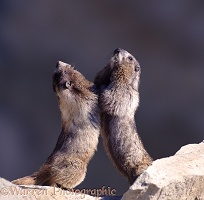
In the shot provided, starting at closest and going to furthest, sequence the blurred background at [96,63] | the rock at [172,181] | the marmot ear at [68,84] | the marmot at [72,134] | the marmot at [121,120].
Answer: the rock at [172,181]
the marmot at [72,134]
the marmot ear at [68,84]
the marmot at [121,120]
the blurred background at [96,63]

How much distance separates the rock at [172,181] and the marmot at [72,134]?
51 cm

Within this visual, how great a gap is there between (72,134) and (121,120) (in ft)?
1.10

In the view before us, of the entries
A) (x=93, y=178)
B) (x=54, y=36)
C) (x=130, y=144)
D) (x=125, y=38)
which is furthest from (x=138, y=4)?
(x=130, y=144)

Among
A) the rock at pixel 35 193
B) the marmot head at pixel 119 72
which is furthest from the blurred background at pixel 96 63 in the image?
the rock at pixel 35 193

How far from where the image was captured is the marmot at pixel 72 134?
441 centimetres

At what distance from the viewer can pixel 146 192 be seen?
3.92 metres

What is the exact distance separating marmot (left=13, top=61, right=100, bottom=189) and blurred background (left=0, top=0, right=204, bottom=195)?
6.63ft

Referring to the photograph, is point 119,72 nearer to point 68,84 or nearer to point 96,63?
point 68,84

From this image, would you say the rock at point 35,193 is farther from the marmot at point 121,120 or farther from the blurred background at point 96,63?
the blurred background at point 96,63

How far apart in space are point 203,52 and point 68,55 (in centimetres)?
108

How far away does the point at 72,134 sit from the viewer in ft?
14.8

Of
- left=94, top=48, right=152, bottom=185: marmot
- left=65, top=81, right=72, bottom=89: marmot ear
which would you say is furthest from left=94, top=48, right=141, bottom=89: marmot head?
left=65, top=81, right=72, bottom=89: marmot ear

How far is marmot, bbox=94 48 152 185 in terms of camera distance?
15.4 feet

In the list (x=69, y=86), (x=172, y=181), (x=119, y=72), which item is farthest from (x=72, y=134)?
(x=172, y=181)
